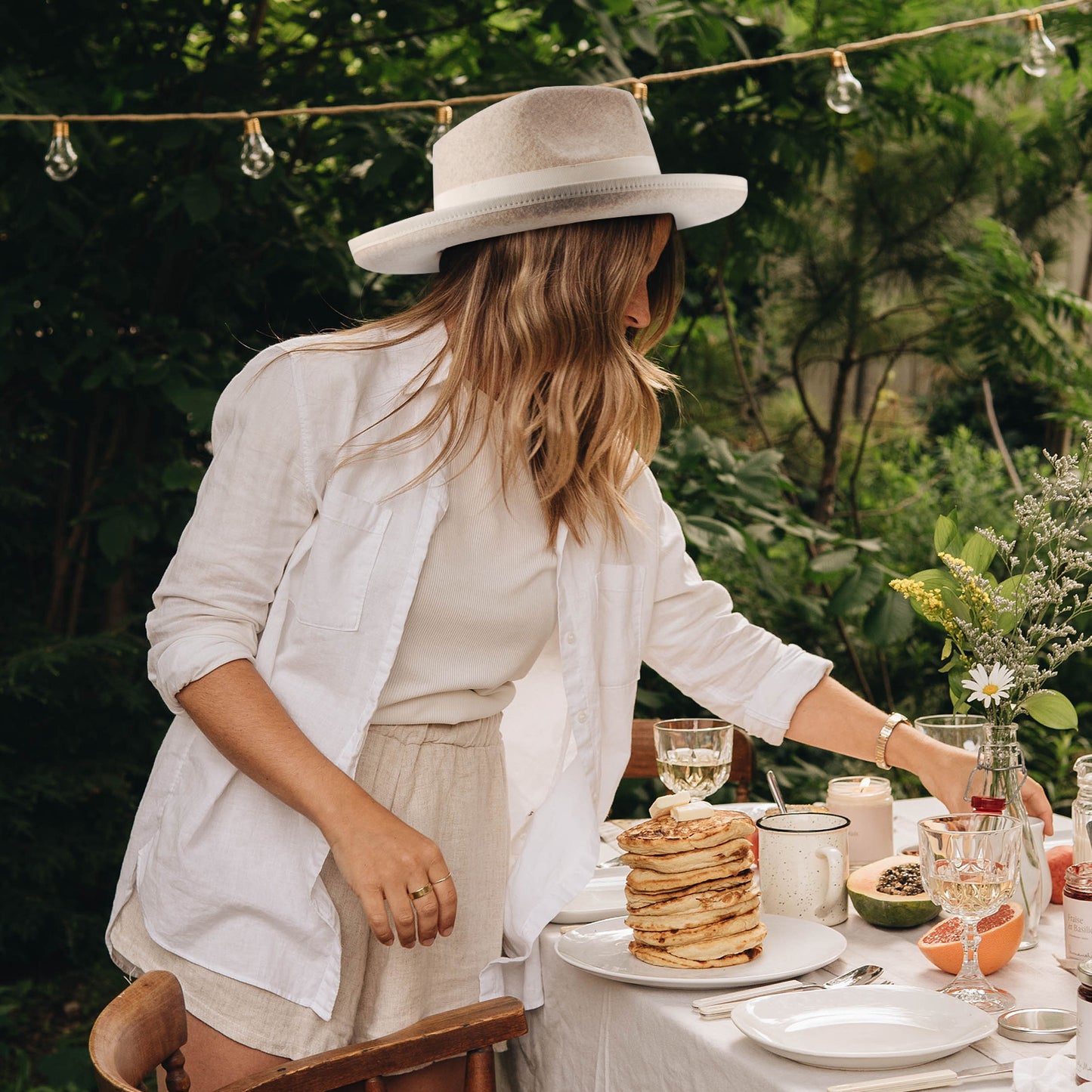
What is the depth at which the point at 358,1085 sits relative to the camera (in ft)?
4.09

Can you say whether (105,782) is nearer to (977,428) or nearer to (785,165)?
(785,165)

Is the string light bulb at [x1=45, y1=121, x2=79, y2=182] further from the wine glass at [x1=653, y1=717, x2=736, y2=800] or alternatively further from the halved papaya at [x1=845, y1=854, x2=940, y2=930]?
the halved papaya at [x1=845, y1=854, x2=940, y2=930]

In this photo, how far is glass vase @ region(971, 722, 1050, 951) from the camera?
4.57ft

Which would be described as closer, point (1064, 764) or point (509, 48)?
point (509, 48)

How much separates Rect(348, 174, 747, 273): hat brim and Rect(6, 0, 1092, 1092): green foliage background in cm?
133

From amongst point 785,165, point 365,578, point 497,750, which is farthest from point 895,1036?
point 785,165

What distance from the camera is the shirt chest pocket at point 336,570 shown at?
1.37 metres

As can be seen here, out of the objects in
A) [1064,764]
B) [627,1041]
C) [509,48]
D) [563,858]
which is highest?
[509,48]

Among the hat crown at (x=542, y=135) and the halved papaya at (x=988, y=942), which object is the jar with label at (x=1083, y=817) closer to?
the halved papaya at (x=988, y=942)

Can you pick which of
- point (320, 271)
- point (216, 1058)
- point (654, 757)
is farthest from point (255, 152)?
point (216, 1058)

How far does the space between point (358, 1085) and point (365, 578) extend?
52 cm

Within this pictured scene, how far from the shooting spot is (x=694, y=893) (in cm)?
132

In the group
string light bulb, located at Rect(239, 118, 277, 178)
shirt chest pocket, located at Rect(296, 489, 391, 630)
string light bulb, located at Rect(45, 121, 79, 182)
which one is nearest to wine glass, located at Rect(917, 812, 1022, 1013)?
shirt chest pocket, located at Rect(296, 489, 391, 630)

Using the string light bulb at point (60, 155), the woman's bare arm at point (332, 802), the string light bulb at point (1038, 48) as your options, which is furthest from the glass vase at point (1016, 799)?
the string light bulb at point (60, 155)
